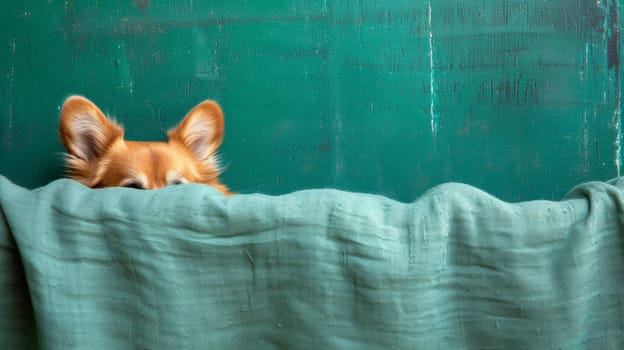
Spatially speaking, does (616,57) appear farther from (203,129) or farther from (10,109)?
(10,109)

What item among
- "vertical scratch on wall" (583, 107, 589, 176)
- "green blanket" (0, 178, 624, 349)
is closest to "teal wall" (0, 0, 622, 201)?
"vertical scratch on wall" (583, 107, 589, 176)

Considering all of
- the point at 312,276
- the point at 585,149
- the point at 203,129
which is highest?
the point at 203,129

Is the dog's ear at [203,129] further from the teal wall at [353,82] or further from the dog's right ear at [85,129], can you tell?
the dog's right ear at [85,129]

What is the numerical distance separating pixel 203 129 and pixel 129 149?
28 centimetres

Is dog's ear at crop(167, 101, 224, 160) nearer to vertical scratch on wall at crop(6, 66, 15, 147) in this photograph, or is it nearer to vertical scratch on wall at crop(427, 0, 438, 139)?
vertical scratch on wall at crop(6, 66, 15, 147)

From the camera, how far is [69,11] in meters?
2.00

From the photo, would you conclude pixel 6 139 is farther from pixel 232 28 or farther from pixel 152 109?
pixel 232 28

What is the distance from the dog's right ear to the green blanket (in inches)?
32.2

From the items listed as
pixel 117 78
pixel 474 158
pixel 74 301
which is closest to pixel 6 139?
pixel 117 78

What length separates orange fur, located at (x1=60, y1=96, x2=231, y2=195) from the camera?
2014 mm

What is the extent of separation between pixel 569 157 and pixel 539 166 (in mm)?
102

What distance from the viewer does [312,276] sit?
1154mm

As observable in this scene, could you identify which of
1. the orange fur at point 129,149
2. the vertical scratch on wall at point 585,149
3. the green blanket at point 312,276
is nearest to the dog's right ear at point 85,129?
the orange fur at point 129,149

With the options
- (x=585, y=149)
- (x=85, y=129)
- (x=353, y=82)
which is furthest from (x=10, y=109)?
(x=585, y=149)
